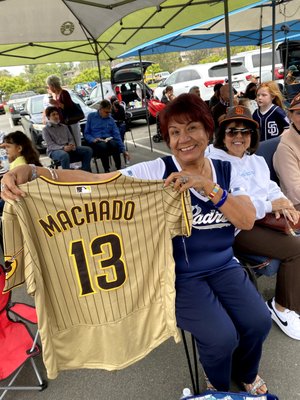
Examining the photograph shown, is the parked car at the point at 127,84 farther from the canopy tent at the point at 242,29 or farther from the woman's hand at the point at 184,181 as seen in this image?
the woman's hand at the point at 184,181

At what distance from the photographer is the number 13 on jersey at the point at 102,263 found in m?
1.58

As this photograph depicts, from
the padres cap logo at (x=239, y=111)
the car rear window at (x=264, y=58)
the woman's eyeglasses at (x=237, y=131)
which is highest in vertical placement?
the car rear window at (x=264, y=58)

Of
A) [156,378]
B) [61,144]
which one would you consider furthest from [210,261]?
[61,144]

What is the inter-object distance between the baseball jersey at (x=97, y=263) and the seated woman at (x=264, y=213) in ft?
3.05

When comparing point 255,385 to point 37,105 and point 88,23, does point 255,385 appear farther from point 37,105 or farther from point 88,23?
point 37,105

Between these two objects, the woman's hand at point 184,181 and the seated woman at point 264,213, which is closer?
→ the woman's hand at point 184,181

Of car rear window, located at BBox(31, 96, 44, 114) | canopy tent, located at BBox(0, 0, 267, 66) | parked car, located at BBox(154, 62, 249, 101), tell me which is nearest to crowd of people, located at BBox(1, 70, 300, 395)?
canopy tent, located at BBox(0, 0, 267, 66)

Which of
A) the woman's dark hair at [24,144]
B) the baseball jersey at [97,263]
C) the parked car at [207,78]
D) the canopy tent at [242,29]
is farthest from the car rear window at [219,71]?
the baseball jersey at [97,263]

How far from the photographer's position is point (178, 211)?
160 cm

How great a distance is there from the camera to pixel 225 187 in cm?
187

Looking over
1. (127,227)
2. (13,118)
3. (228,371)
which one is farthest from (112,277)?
(13,118)

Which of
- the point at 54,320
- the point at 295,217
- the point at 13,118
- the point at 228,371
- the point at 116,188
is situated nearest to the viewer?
the point at 116,188

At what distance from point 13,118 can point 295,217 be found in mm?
19590

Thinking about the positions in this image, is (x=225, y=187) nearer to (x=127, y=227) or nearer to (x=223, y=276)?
(x=223, y=276)
